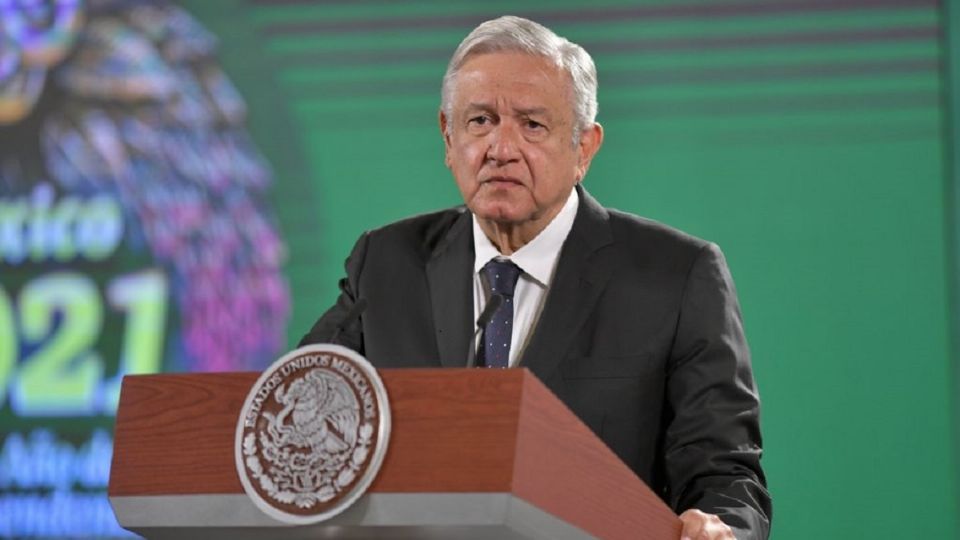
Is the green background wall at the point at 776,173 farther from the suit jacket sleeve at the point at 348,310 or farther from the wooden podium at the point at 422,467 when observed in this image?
the wooden podium at the point at 422,467

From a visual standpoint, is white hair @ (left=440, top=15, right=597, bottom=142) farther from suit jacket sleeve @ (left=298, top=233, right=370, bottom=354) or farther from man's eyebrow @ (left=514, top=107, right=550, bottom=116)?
suit jacket sleeve @ (left=298, top=233, right=370, bottom=354)

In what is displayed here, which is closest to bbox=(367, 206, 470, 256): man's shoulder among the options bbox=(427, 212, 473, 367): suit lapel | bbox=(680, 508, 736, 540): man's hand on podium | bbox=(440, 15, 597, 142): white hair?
bbox=(427, 212, 473, 367): suit lapel

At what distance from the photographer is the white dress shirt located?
2.22 meters

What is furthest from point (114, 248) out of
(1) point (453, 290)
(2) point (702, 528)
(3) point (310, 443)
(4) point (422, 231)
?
(3) point (310, 443)

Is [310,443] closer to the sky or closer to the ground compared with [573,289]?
closer to the ground

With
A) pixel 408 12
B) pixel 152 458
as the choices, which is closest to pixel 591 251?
pixel 152 458

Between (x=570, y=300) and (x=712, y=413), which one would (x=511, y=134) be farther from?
(x=712, y=413)

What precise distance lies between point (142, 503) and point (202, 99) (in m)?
2.49

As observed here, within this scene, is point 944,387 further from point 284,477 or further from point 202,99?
point 284,477

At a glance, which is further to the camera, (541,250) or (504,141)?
(541,250)

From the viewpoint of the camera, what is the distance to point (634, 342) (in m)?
2.14

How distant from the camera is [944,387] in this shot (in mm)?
3354

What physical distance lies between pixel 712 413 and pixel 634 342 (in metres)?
0.16

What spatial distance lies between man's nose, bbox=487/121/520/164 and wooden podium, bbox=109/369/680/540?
0.67 m
